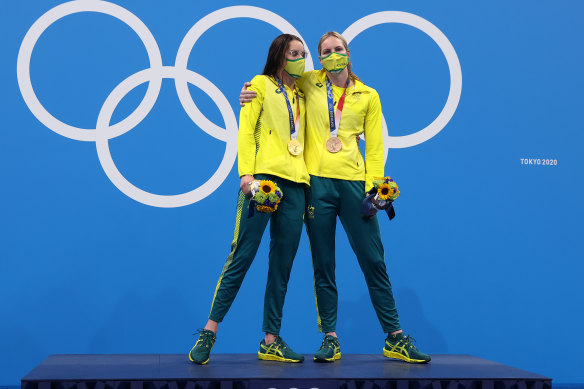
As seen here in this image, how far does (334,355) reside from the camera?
11.9 ft

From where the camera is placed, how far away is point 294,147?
3.49 meters

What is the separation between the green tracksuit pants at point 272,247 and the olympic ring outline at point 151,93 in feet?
3.79

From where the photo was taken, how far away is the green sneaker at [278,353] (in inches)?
140

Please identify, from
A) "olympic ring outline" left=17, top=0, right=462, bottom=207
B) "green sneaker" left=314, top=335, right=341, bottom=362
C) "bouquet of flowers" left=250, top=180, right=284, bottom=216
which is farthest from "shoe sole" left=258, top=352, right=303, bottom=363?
"olympic ring outline" left=17, top=0, right=462, bottom=207

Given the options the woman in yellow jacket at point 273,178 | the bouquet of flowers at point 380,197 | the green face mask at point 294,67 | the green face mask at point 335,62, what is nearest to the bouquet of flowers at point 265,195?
the woman in yellow jacket at point 273,178

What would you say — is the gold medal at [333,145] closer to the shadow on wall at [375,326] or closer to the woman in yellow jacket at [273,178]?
the woman in yellow jacket at [273,178]

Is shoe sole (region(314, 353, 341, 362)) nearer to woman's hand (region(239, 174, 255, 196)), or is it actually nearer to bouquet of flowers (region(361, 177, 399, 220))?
bouquet of flowers (region(361, 177, 399, 220))

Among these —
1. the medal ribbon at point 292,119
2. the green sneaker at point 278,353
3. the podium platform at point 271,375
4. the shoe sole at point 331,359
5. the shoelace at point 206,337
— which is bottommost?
the podium platform at point 271,375

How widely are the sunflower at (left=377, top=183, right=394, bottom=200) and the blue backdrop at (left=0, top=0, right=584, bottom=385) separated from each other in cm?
129

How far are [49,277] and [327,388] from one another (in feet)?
7.24

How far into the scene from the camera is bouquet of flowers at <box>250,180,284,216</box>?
10.8ft

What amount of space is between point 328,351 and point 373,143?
3.57 ft

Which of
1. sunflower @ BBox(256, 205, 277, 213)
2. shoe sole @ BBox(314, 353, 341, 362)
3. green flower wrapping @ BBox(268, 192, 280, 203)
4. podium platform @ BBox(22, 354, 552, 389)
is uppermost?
green flower wrapping @ BBox(268, 192, 280, 203)

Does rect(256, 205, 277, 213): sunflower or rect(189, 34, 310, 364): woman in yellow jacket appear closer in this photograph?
rect(256, 205, 277, 213): sunflower
